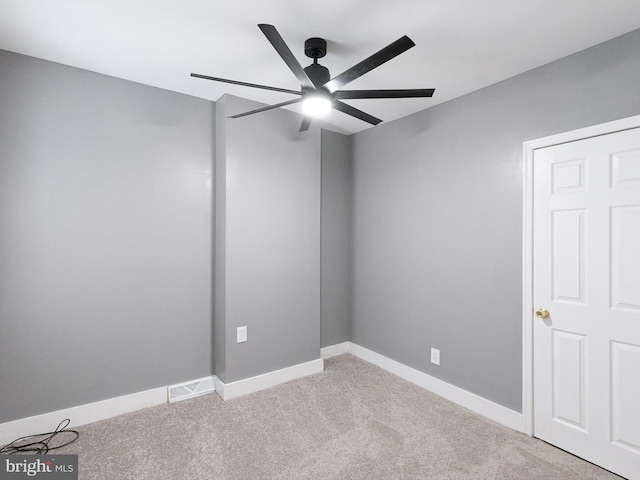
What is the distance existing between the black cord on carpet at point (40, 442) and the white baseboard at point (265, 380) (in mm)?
994

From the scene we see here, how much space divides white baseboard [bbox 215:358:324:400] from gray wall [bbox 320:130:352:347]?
45 centimetres

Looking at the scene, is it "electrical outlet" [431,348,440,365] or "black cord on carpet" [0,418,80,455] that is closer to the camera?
"black cord on carpet" [0,418,80,455]

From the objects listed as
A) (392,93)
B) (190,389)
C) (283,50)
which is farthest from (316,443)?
(283,50)

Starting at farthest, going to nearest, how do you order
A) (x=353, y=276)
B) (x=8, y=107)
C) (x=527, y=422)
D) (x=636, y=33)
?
(x=353, y=276)
(x=527, y=422)
(x=8, y=107)
(x=636, y=33)

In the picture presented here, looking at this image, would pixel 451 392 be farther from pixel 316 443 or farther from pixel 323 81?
pixel 323 81

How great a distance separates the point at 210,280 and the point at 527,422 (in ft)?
8.70

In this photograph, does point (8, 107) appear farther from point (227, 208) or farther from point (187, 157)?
point (227, 208)

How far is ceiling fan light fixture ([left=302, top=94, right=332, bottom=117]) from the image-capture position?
1.87m

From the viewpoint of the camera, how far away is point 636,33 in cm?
184

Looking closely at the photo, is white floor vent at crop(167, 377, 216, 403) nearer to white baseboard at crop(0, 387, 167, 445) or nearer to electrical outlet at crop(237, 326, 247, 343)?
white baseboard at crop(0, 387, 167, 445)

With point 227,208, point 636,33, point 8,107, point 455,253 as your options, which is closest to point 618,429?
point 455,253

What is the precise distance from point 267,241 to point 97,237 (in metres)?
1.29

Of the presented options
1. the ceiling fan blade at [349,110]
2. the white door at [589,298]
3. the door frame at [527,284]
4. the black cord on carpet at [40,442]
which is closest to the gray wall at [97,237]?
the black cord on carpet at [40,442]

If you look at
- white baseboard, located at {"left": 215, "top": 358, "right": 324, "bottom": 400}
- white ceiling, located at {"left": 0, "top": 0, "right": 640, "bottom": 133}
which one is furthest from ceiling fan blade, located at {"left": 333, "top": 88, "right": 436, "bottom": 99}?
white baseboard, located at {"left": 215, "top": 358, "right": 324, "bottom": 400}
